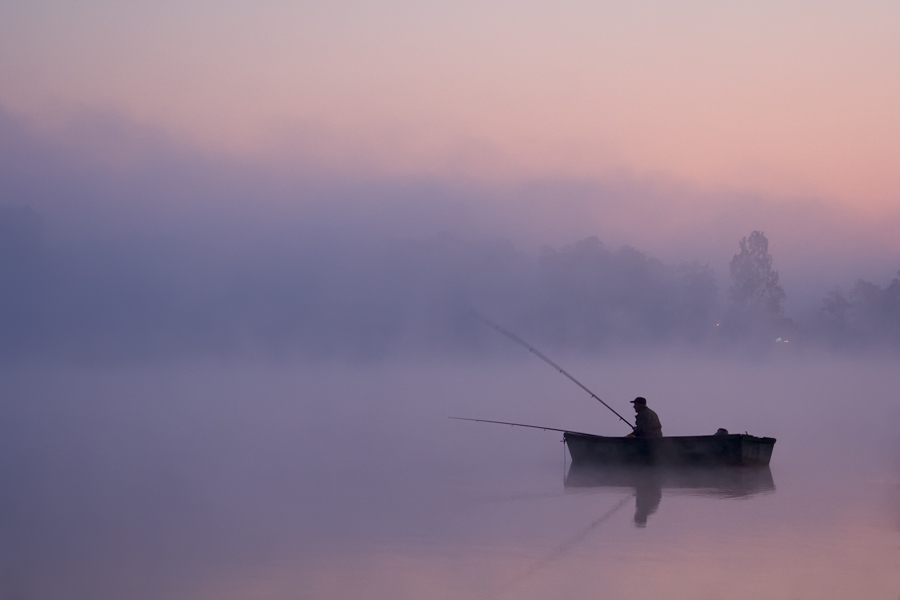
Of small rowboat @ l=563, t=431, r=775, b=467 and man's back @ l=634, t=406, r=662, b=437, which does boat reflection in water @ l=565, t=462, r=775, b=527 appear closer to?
small rowboat @ l=563, t=431, r=775, b=467

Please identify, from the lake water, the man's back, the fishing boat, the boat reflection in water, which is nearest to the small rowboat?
the fishing boat

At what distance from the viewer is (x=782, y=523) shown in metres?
13.2

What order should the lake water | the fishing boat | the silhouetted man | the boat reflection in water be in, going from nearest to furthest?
the lake water < the boat reflection in water < the fishing boat < the silhouetted man

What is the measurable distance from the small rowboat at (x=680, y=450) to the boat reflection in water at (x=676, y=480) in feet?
0.42

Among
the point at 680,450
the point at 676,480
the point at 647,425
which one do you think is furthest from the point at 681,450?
the point at 647,425

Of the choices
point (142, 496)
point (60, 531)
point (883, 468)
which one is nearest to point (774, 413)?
point (883, 468)

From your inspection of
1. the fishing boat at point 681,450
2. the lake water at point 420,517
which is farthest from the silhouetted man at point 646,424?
the lake water at point 420,517

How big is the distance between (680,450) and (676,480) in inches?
19.4

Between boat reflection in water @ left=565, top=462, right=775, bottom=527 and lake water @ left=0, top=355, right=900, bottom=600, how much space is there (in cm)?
7

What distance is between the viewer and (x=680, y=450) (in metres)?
15.8

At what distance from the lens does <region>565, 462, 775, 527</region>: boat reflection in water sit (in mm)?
15375

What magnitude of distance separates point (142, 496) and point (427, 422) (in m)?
15.2

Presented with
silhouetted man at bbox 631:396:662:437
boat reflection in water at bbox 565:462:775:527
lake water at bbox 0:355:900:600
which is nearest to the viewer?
lake water at bbox 0:355:900:600

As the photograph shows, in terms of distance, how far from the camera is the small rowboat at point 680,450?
15.7 m
